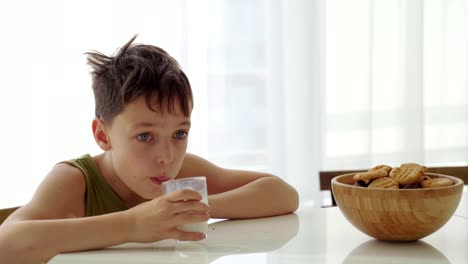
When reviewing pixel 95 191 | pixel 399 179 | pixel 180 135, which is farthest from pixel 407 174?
pixel 95 191

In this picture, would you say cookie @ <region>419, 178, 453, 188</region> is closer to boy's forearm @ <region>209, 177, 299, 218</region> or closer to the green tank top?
boy's forearm @ <region>209, 177, 299, 218</region>

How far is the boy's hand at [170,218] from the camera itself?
3.37 ft

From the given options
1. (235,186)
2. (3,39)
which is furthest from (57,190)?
(3,39)

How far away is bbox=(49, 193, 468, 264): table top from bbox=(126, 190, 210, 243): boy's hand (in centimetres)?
2

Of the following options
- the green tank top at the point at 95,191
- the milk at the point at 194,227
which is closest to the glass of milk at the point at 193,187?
the milk at the point at 194,227

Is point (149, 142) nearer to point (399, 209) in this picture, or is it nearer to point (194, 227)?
point (194, 227)

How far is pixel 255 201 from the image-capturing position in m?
1.27

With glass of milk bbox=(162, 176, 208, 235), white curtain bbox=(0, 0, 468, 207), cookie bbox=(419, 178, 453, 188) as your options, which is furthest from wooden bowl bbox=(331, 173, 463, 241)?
white curtain bbox=(0, 0, 468, 207)

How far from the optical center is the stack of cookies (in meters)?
1.00

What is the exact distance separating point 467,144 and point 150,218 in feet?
8.73

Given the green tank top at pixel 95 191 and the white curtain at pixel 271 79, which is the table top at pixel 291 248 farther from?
the white curtain at pixel 271 79

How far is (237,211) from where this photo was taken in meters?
1.25

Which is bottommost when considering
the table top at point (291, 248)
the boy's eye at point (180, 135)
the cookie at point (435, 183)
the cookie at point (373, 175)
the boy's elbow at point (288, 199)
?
the table top at point (291, 248)

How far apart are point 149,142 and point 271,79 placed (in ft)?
6.02
